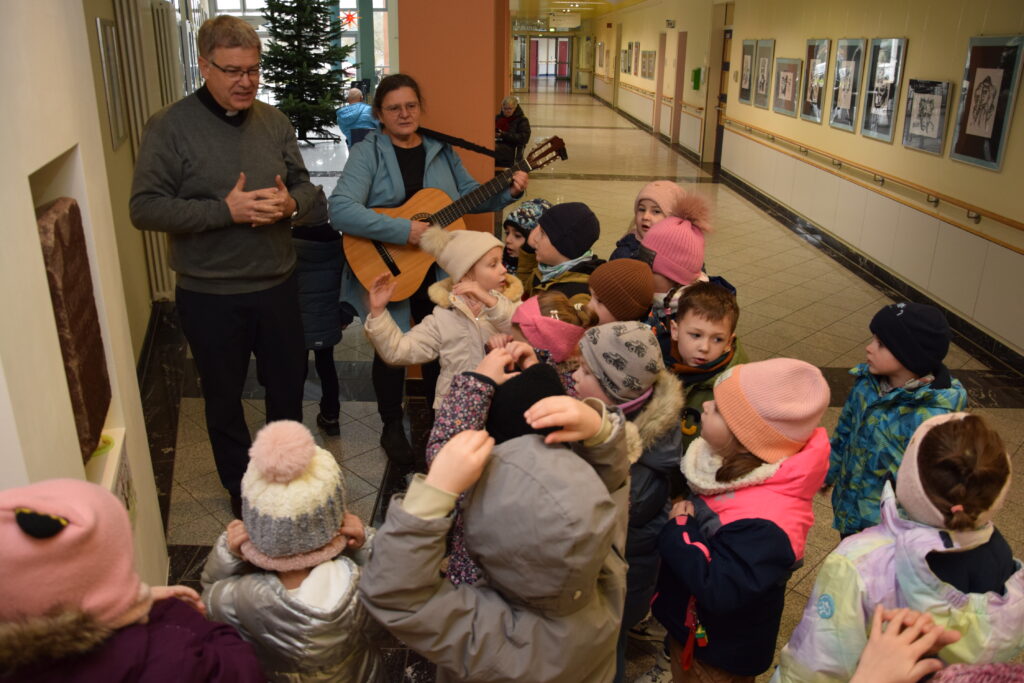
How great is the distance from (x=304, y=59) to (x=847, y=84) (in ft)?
25.6

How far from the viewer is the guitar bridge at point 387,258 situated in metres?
3.76

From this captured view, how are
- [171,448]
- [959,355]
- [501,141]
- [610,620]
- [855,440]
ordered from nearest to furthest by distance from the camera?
[610,620]
[855,440]
[171,448]
[959,355]
[501,141]

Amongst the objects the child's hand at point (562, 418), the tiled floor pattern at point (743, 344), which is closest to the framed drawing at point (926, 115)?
the tiled floor pattern at point (743, 344)

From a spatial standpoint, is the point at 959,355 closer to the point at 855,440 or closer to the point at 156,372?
the point at 855,440

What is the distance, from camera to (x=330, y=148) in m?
14.8

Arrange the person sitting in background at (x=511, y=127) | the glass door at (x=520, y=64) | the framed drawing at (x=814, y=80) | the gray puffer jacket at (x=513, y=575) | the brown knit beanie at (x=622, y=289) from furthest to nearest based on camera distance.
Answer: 1. the glass door at (x=520, y=64)
2. the person sitting in background at (x=511, y=127)
3. the framed drawing at (x=814, y=80)
4. the brown knit beanie at (x=622, y=289)
5. the gray puffer jacket at (x=513, y=575)

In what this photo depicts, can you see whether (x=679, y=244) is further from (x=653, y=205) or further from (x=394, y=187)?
(x=394, y=187)

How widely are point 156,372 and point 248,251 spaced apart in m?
2.38

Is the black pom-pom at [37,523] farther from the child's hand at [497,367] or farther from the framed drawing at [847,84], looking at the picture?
the framed drawing at [847,84]

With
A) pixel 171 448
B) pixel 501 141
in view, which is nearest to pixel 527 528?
pixel 171 448

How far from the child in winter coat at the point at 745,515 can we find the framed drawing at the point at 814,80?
8485 millimetres

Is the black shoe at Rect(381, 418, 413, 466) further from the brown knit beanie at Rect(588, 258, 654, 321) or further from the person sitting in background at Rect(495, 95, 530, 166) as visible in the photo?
the person sitting in background at Rect(495, 95, 530, 166)

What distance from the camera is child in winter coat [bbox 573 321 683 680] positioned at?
198 cm

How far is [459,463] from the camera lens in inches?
50.7
